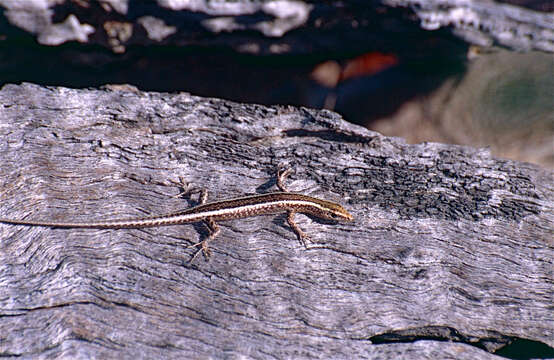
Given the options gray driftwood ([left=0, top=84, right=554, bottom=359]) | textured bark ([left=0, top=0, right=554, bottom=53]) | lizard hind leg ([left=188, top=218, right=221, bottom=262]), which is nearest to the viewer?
gray driftwood ([left=0, top=84, right=554, bottom=359])

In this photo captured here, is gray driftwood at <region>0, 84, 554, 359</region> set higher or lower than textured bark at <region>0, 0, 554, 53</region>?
A: lower

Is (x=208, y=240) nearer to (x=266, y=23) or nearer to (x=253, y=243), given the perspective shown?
(x=253, y=243)

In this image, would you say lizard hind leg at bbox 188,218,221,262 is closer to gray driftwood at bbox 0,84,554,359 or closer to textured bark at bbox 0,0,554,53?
gray driftwood at bbox 0,84,554,359

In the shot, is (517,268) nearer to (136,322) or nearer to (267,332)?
(267,332)

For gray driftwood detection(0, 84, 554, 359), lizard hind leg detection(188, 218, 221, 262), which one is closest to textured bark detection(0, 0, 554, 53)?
gray driftwood detection(0, 84, 554, 359)

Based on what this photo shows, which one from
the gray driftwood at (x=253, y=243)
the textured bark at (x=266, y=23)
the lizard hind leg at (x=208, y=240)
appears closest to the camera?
the gray driftwood at (x=253, y=243)

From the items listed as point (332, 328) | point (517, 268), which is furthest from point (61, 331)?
point (517, 268)

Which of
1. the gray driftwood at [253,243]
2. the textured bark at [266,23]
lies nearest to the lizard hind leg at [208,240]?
the gray driftwood at [253,243]

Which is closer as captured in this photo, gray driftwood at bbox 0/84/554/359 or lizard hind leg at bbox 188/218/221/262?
gray driftwood at bbox 0/84/554/359

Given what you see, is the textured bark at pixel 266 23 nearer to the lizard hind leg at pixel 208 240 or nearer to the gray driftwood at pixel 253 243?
the gray driftwood at pixel 253 243
